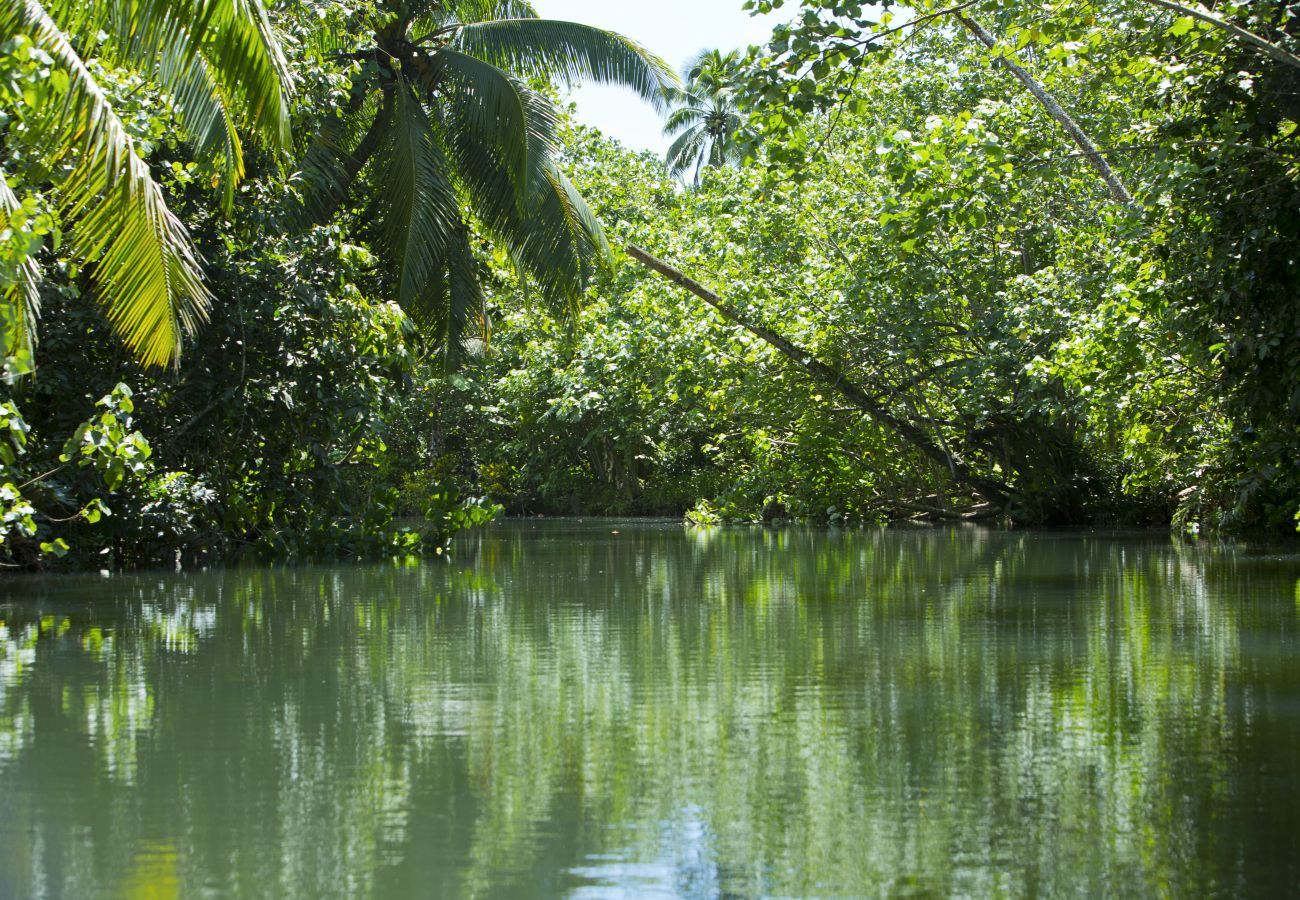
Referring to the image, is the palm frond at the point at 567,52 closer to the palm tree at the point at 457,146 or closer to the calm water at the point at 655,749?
the palm tree at the point at 457,146

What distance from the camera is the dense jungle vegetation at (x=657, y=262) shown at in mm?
9969

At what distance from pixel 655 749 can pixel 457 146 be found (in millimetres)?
14724

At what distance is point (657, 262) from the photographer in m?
23.0

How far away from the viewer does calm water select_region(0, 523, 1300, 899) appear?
3.52m

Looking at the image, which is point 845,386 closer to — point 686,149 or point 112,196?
point 112,196

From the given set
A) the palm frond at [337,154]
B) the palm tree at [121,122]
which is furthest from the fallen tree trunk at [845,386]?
the palm tree at [121,122]

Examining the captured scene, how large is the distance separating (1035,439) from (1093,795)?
67.6ft

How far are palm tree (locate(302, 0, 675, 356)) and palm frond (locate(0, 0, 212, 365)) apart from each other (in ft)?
21.6

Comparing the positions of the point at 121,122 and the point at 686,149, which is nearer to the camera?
the point at 121,122

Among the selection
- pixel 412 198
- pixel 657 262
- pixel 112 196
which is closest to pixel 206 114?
pixel 112 196

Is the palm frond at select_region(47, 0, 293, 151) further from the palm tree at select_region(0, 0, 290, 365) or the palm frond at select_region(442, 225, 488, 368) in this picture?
the palm frond at select_region(442, 225, 488, 368)

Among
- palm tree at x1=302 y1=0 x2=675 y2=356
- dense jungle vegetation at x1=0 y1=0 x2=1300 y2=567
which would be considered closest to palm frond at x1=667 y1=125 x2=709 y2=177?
dense jungle vegetation at x1=0 y1=0 x2=1300 y2=567

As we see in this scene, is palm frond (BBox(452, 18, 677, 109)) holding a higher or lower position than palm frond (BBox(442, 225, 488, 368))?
higher

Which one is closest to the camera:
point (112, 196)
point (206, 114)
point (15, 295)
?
point (15, 295)
